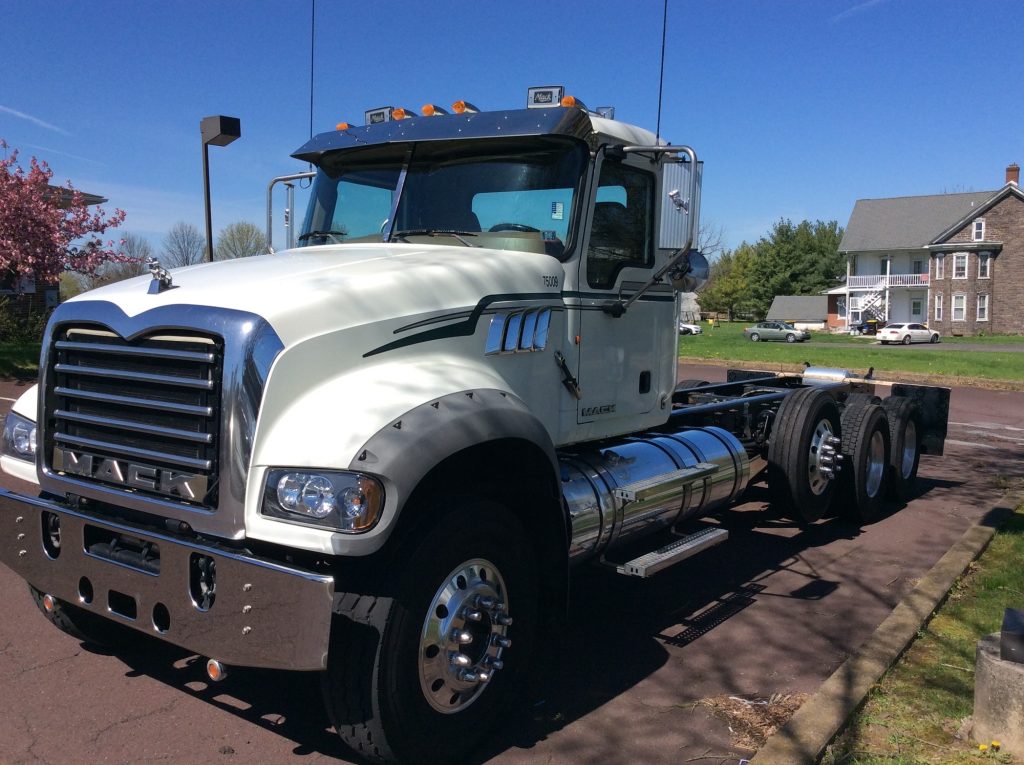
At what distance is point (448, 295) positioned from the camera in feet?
12.8

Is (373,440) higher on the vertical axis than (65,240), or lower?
lower

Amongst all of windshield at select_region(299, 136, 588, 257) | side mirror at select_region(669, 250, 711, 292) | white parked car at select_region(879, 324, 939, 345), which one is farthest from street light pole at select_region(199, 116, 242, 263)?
white parked car at select_region(879, 324, 939, 345)

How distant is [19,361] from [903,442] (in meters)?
20.5

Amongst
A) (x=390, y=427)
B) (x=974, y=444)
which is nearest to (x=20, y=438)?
(x=390, y=427)

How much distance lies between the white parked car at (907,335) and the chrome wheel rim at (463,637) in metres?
51.7

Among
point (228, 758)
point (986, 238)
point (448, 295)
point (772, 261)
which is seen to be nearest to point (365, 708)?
point (228, 758)

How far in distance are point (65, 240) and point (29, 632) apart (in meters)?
21.8

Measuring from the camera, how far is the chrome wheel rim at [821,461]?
6969mm

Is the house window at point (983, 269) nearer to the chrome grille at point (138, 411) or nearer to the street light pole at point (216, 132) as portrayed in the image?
the street light pole at point (216, 132)

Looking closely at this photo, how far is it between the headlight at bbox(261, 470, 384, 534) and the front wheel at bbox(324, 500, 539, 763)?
32 centimetres

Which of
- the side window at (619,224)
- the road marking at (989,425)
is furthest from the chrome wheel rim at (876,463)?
the road marking at (989,425)

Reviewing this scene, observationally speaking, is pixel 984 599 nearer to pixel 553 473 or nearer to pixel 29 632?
pixel 553 473

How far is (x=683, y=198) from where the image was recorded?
464 centimetres

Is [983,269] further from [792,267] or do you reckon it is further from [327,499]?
[327,499]
